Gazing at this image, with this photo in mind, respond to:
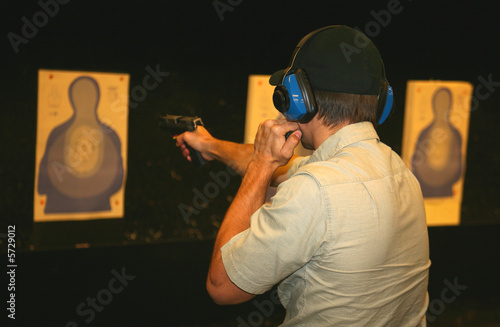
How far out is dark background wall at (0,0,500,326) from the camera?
1.84 meters

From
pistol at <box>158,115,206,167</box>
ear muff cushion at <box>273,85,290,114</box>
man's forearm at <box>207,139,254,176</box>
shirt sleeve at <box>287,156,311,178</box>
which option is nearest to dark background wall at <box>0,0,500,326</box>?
pistol at <box>158,115,206,167</box>

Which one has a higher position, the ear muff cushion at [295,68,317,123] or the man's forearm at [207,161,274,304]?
the ear muff cushion at [295,68,317,123]

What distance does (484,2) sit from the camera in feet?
7.96

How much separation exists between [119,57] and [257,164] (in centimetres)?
112

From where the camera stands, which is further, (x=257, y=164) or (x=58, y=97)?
(x=58, y=97)

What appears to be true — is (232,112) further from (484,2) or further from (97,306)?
(484,2)

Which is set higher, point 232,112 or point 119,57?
point 119,57

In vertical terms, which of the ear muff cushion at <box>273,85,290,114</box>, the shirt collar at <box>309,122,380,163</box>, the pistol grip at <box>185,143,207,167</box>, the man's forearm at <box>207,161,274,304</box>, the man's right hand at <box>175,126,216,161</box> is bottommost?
the man's forearm at <box>207,161,274,304</box>

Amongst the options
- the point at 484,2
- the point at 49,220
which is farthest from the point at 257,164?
the point at 484,2

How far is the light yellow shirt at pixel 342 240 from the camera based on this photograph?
864mm

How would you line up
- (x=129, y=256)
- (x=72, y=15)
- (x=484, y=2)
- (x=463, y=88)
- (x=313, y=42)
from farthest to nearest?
1. (x=463, y=88)
2. (x=484, y=2)
3. (x=129, y=256)
4. (x=72, y=15)
5. (x=313, y=42)

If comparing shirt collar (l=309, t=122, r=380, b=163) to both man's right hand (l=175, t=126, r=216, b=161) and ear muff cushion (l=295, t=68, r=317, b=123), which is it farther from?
man's right hand (l=175, t=126, r=216, b=161)

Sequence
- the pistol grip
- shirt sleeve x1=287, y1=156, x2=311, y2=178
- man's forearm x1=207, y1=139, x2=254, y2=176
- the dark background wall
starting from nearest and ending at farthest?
shirt sleeve x1=287, y1=156, x2=311, y2=178 → man's forearm x1=207, y1=139, x2=254, y2=176 → the pistol grip → the dark background wall

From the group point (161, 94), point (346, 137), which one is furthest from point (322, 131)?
point (161, 94)
